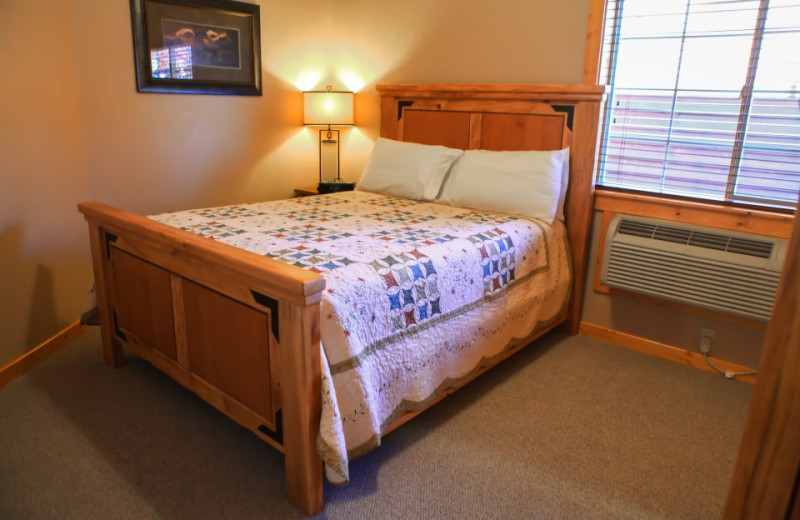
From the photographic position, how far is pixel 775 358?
0.76 meters

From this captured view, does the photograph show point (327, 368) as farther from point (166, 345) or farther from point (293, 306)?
point (166, 345)

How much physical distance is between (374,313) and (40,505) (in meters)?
1.21

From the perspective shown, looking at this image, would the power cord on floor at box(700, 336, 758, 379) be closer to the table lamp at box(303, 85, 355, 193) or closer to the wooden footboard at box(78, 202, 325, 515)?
the wooden footboard at box(78, 202, 325, 515)

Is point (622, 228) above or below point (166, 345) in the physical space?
above

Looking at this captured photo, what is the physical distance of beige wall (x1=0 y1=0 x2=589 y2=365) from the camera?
2586 millimetres

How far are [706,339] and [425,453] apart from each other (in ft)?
5.35

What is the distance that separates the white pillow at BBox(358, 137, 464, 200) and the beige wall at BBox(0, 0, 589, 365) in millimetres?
560

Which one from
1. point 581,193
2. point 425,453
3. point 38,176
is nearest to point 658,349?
point 581,193

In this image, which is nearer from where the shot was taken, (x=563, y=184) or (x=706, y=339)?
(x=706, y=339)

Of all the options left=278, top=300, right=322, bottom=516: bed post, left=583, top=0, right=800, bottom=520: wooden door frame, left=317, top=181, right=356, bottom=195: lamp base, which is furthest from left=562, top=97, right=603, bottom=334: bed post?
left=583, top=0, right=800, bottom=520: wooden door frame

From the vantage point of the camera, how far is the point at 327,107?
395cm

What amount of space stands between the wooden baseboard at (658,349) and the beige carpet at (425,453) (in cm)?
9

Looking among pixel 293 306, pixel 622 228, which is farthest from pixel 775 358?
pixel 622 228

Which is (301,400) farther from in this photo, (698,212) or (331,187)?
(331,187)
